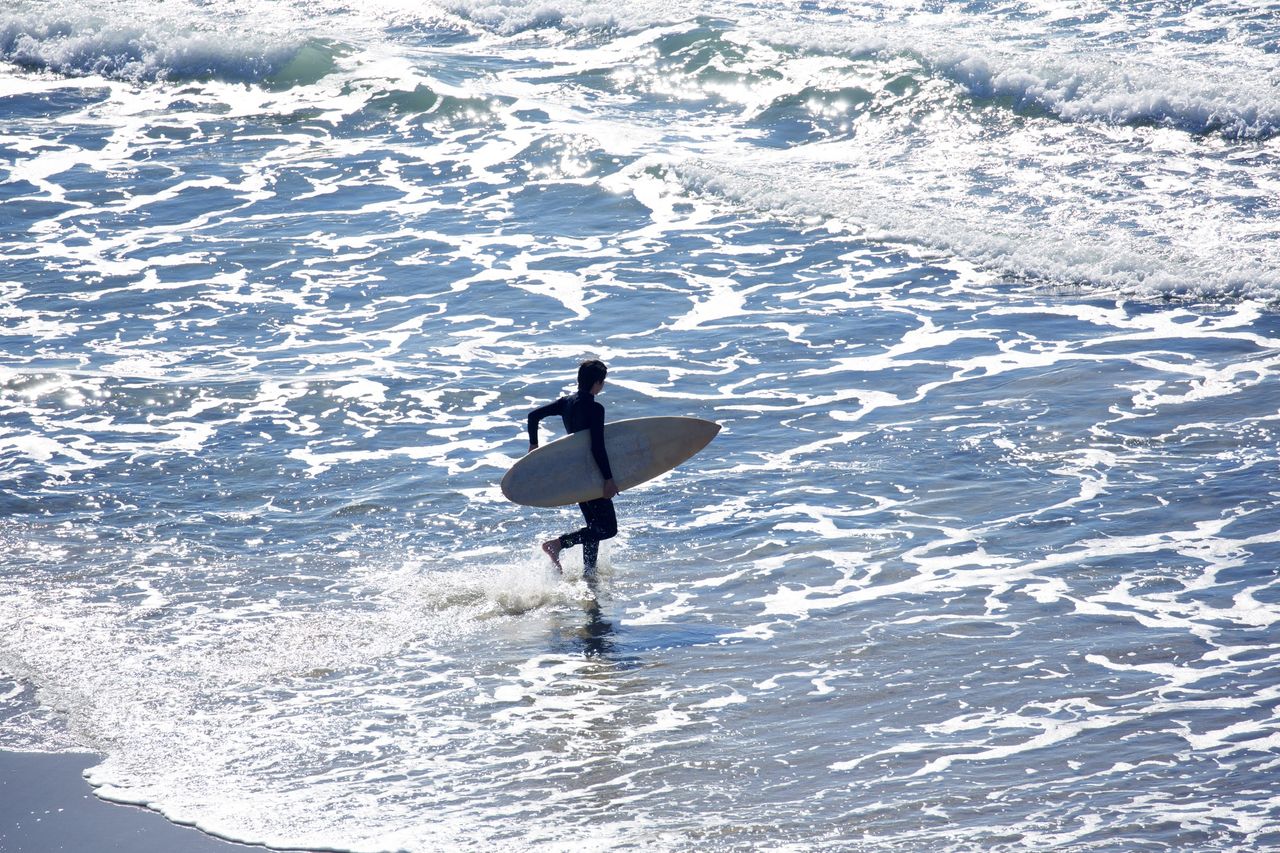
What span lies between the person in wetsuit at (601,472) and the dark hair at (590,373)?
0.03 feet

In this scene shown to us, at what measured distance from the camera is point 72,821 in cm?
588

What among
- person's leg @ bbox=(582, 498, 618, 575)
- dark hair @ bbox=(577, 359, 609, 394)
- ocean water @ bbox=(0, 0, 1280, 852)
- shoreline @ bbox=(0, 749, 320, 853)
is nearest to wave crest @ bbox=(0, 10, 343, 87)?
ocean water @ bbox=(0, 0, 1280, 852)

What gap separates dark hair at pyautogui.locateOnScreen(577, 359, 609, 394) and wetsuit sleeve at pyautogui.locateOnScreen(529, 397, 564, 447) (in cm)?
20

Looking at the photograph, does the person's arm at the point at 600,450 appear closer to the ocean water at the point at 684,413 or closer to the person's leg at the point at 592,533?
the person's leg at the point at 592,533

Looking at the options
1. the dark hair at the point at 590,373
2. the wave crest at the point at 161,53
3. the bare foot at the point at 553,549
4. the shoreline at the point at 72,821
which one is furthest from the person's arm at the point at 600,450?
the wave crest at the point at 161,53

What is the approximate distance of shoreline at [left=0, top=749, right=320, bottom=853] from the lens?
223 inches

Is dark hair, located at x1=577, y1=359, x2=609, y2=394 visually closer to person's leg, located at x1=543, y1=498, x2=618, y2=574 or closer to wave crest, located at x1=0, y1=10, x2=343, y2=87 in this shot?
person's leg, located at x1=543, y1=498, x2=618, y2=574

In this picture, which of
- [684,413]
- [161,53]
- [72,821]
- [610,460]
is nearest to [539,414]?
[610,460]

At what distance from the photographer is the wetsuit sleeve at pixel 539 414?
323 inches

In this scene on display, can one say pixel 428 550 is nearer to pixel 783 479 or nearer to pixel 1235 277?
pixel 783 479

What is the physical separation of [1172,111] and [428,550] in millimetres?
12977

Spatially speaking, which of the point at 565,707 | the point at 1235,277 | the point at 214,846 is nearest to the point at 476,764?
the point at 565,707

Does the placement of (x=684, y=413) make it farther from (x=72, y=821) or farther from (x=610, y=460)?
(x=72, y=821)

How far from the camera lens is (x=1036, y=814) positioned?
18.5 ft
